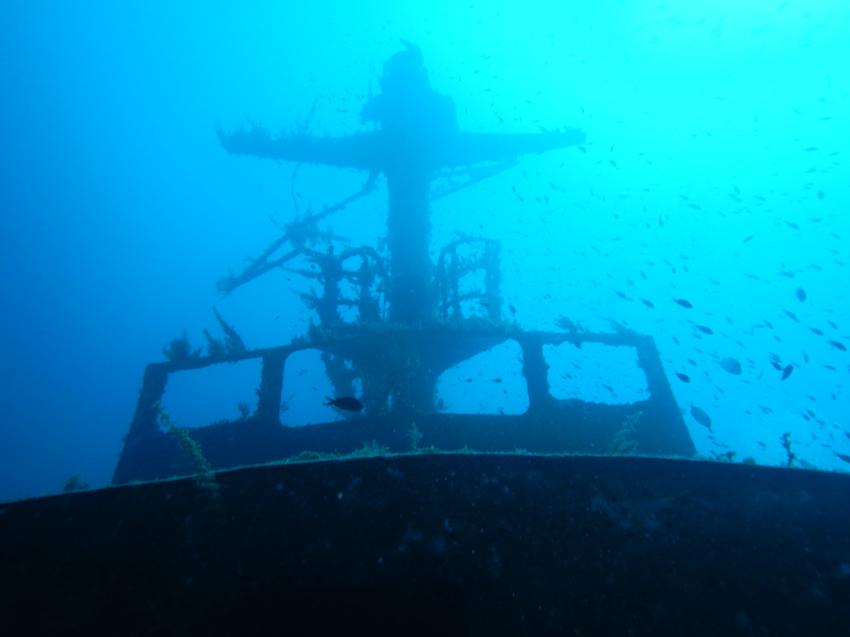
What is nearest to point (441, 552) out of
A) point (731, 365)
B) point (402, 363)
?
point (402, 363)

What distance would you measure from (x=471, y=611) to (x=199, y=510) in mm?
1201

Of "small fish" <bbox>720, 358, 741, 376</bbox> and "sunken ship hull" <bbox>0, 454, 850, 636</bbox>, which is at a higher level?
"sunken ship hull" <bbox>0, 454, 850, 636</bbox>

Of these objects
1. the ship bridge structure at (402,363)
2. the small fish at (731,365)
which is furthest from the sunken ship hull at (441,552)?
the small fish at (731,365)

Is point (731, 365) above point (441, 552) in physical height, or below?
below

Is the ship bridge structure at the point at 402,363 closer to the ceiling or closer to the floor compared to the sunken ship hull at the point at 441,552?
closer to the floor

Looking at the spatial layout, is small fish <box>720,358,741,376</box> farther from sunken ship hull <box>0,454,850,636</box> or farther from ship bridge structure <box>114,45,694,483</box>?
sunken ship hull <box>0,454,850,636</box>

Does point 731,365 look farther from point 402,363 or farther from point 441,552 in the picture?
point 441,552

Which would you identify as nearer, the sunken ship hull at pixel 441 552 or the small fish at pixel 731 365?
the sunken ship hull at pixel 441 552

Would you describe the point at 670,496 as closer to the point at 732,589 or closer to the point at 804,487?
the point at 732,589

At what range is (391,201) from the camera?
14578 mm

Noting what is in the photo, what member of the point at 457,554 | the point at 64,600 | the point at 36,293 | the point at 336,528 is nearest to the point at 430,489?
A: the point at 457,554

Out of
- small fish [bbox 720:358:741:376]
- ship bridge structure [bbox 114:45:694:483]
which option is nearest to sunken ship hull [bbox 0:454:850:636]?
ship bridge structure [bbox 114:45:694:483]

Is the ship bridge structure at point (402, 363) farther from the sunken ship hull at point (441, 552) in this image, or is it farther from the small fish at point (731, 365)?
the sunken ship hull at point (441, 552)

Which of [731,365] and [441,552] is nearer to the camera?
[441,552]
